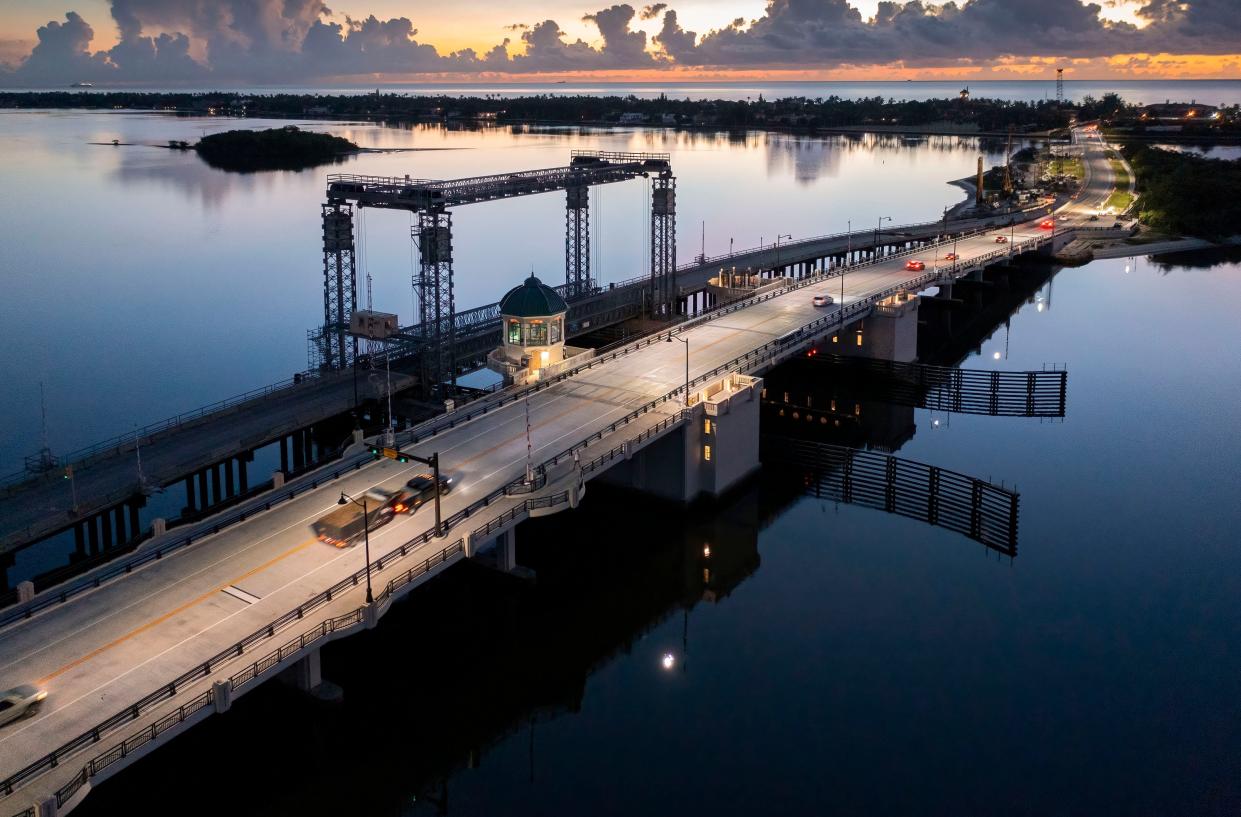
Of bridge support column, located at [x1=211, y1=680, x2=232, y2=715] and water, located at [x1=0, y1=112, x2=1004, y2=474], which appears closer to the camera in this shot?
bridge support column, located at [x1=211, y1=680, x2=232, y2=715]

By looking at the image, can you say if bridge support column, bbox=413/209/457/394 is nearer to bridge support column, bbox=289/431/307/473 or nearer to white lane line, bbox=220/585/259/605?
bridge support column, bbox=289/431/307/473

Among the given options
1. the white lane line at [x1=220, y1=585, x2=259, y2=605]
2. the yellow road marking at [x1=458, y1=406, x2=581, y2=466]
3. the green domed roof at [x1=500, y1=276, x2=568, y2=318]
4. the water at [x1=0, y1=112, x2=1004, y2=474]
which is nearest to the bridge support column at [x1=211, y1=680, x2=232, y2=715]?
the white lane line at [x1=220, y1=585, x2=259, y2=605]

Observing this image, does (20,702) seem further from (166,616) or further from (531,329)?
(531,329)

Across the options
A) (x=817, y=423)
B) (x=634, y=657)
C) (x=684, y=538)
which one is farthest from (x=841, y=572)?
(x=817, y=423)

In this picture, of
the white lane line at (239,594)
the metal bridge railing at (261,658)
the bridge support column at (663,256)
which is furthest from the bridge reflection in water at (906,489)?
the bridge support column at (663,256)

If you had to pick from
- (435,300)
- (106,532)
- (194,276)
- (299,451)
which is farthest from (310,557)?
(194,276)

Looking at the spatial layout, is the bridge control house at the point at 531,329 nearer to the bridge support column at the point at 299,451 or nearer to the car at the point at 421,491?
the bridge support column at the point at 299,451

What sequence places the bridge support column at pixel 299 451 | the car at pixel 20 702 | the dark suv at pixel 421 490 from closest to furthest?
the car at pixel 20 702, the dark suv at pixel 421 490, the bridge support column at pixel 299 451
